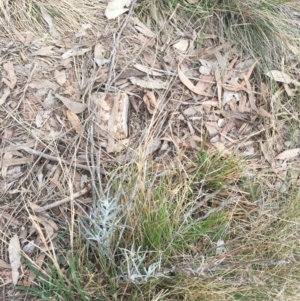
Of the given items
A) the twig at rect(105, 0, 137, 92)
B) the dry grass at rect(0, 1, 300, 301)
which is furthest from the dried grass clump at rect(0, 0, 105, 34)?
the twig at rect(105, 0, 137, 92)

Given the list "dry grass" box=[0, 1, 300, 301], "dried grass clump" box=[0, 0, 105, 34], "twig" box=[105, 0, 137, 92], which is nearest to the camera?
"dry grass" box=[0, 1, 300, 301]

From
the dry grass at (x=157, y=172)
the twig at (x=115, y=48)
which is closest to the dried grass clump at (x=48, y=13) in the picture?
the dry grass at (x=157, y=172)

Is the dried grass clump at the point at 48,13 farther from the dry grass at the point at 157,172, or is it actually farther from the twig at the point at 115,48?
the twig at the point at 115,48

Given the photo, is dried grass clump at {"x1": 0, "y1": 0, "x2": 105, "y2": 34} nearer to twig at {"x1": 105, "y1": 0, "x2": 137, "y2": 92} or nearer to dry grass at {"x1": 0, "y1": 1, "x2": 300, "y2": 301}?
dry grass at {"x1": 0, "y1": 1, "x2": 300, "y2": 301}

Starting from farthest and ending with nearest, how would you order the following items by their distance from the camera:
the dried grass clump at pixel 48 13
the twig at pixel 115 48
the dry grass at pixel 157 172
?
the dried grass clump at pixel 48 13
the twig at pixel 115 48
the dry grass at pixel 157 172

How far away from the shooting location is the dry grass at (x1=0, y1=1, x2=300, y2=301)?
5.33ft

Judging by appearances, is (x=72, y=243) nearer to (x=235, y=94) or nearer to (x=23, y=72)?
(x=23, y=72)

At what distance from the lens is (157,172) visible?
1816mm

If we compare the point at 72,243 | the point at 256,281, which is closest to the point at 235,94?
the point at 256,281

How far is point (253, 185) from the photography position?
1.89 meters

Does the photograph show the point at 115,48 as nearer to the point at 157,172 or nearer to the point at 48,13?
the point at 48,13

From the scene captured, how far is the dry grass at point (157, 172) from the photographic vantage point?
1625mm

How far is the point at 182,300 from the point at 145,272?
18 cm

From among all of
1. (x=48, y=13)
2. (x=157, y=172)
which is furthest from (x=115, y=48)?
(x=157, y=172)
